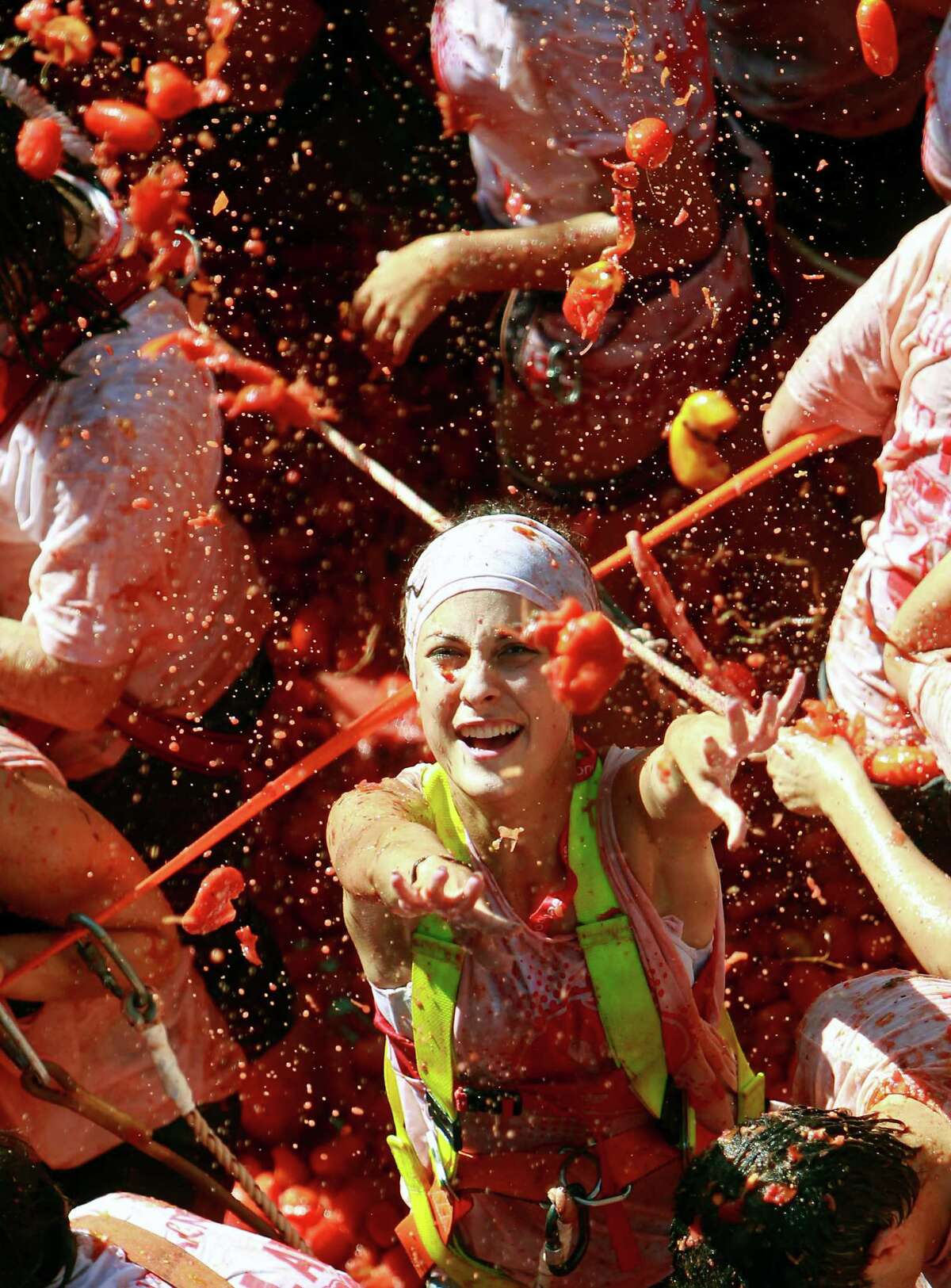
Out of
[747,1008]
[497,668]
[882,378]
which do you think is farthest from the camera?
[747,1008]

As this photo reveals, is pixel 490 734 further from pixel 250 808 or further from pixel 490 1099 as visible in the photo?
pixel 250 808

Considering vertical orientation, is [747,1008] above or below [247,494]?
below

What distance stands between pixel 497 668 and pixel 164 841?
54.0 inches

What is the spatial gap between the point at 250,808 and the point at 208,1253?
113 centimetres

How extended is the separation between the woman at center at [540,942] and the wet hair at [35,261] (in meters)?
0.98

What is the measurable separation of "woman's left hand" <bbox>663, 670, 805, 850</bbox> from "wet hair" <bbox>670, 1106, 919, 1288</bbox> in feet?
1.23

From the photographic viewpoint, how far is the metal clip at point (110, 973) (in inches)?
121

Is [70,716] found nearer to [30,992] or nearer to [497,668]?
[30,992]

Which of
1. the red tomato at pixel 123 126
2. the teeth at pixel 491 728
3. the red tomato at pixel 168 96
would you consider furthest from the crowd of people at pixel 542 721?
the red tomato at pixel 168 96

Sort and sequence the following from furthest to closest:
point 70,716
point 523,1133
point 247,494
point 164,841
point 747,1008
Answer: point 247,494 < point 747,1008 < point 164,841 < point 70,716 < point 523,1133

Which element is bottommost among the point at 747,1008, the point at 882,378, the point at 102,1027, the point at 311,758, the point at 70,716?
the point at 747,1008

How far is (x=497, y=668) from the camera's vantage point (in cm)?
224

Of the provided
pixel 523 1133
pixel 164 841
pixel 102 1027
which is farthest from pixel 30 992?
pixel 523 1133

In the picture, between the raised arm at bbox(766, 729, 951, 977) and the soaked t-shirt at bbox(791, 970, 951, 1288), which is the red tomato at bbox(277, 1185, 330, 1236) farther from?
the raised arm at bbox(766, 729, 951, 977)
